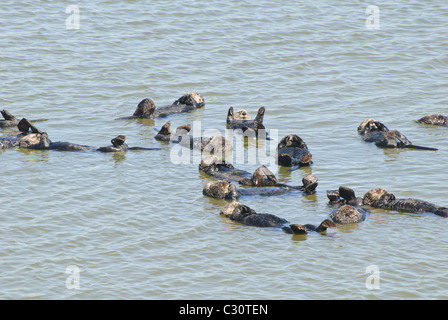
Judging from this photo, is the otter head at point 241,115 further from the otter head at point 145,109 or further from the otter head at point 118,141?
the otter head at point 118,141

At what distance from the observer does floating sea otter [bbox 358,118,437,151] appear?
12.0 meters

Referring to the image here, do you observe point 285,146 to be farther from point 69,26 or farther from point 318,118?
point 69,26

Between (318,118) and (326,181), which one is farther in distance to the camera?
(318,118)

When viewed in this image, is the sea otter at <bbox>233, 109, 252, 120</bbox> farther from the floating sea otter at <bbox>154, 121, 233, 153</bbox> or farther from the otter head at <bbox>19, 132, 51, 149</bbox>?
the otter head at <bbox>19, 132, 51, 149</bbox>

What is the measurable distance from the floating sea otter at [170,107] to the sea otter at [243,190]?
4.07m

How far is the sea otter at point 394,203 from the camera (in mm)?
9016

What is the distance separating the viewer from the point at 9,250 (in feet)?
26.6

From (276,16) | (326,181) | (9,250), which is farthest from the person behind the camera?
(276,16)

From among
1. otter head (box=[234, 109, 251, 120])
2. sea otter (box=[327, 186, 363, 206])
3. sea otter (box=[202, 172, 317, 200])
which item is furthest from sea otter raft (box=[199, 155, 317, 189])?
otter head (box=[234, 109, 251, 120])

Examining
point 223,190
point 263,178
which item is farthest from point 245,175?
point 223,190

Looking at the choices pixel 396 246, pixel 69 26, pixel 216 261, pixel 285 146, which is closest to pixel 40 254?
pixel 216 261

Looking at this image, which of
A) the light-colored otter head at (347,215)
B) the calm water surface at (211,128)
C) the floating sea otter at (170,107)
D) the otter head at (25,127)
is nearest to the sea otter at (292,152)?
the calm water surface at (211,128)

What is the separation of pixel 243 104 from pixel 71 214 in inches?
246

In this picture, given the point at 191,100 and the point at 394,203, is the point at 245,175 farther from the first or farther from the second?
the point at 191,100
